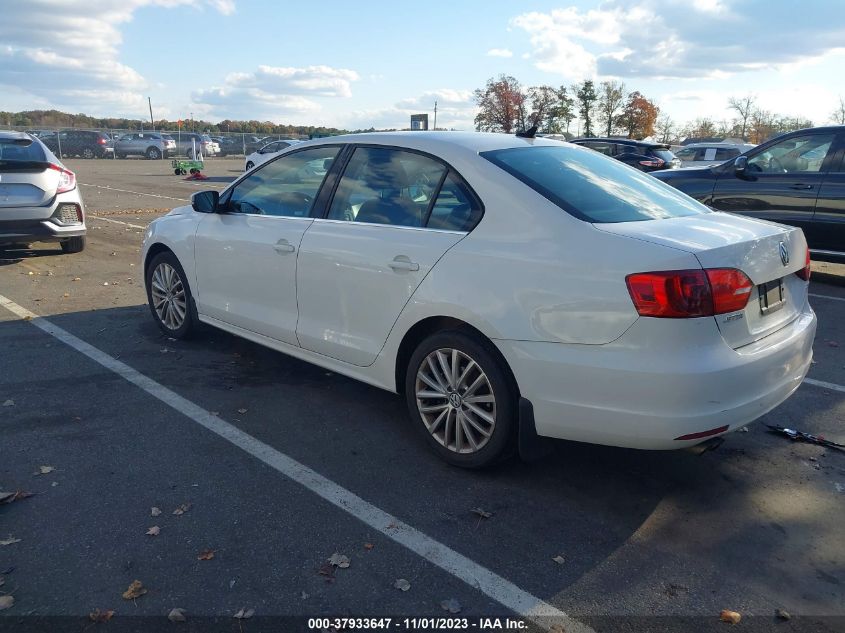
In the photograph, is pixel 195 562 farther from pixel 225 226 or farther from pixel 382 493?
pixel 225 226

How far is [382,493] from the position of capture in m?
3.54

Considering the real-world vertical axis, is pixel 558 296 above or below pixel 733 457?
above

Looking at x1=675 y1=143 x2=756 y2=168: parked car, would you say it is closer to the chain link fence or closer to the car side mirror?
the car side mirror

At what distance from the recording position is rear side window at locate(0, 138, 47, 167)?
8922 millimetres

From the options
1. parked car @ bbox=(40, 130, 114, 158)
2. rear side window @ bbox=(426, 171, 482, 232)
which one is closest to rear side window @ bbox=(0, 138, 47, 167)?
rear side window @ bbox=(426, 171, 482, 232)

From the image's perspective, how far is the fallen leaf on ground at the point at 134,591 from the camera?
8.96ft

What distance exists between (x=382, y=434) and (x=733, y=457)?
1.99 meters

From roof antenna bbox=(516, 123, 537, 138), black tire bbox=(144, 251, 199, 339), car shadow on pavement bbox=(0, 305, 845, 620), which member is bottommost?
car shadow on pavement bbox=(0, 305, 845, 620)

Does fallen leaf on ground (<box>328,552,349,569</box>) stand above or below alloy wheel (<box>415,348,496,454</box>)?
below

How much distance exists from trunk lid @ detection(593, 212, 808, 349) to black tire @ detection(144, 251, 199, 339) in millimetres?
3593

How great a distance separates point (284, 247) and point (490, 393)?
5.92 feet

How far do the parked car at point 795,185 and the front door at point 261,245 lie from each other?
6081 millimetres

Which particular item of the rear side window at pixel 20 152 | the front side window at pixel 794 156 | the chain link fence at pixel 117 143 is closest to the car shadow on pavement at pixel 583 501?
the front side window at pixel 794 156

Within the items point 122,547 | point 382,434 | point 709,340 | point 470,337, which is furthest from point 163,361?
point 709,340
